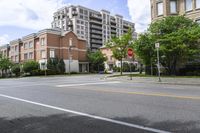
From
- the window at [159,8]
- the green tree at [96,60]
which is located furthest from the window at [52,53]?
the window at [159,8]

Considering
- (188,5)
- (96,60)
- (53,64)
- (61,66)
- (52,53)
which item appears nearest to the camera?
(188,5)

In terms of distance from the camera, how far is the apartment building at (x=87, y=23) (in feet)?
A: 365

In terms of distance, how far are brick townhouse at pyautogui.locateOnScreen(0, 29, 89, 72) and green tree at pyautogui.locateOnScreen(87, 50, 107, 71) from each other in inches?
63.6

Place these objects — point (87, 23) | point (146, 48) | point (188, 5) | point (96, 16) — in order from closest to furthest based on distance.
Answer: point (146, 48) → point (188, 5) → point (87, 23) → point (96, 16)

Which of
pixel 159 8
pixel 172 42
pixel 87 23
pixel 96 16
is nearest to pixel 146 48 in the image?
pixel 172 42

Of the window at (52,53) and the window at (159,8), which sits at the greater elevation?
the window at (159,8)

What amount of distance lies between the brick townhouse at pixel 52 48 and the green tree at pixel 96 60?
1.62 m

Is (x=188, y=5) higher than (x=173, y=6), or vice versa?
(x=173, y=6)

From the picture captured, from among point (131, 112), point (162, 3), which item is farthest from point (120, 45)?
point (131, 112)

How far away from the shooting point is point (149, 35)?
28781 mm

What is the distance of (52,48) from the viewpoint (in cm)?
6150

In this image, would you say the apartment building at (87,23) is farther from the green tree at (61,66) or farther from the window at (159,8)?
the window at (159,8)

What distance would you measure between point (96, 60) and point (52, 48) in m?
13.4

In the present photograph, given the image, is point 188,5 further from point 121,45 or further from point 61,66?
point 61,66
